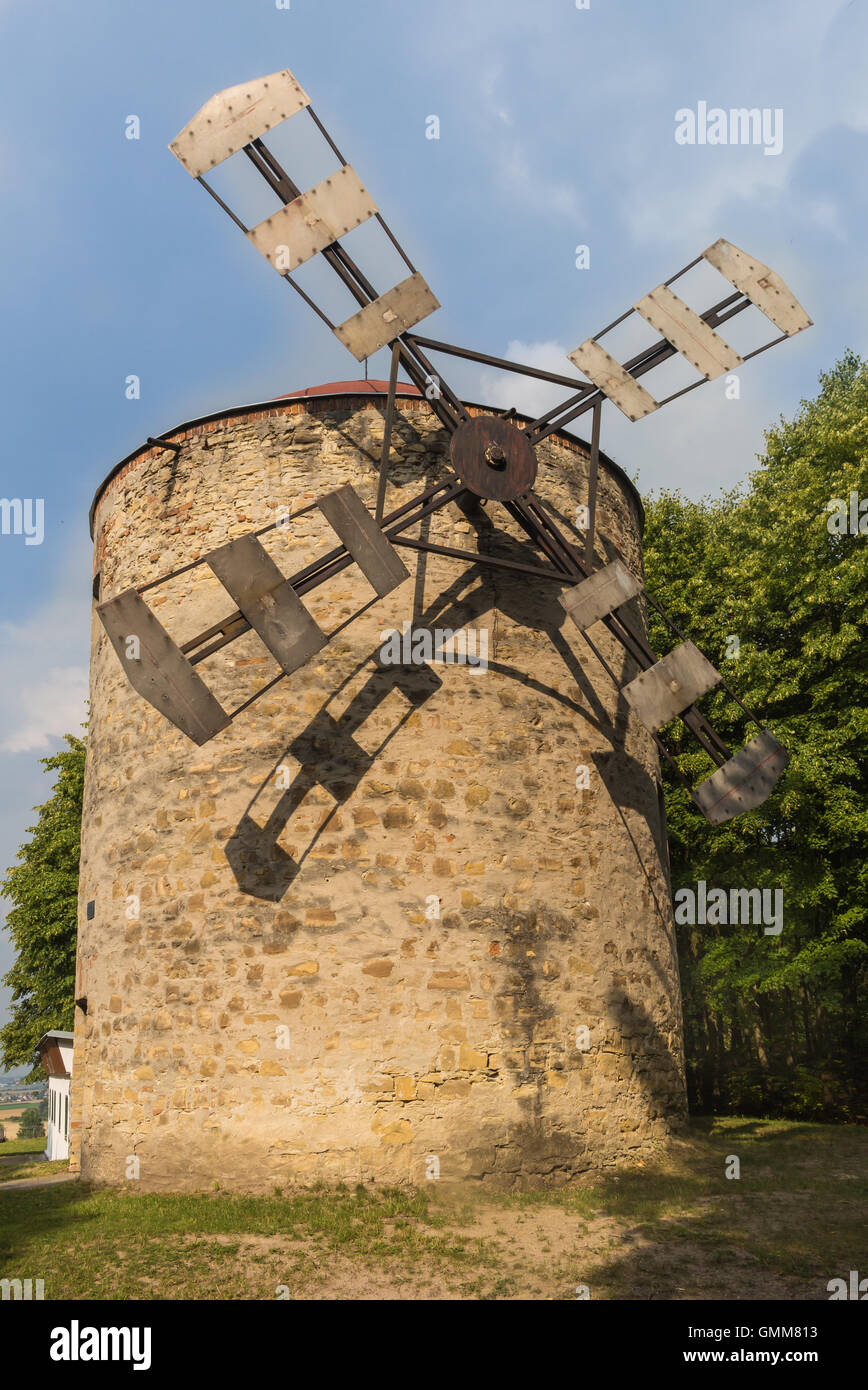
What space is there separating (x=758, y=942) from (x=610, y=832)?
6188 millimetres

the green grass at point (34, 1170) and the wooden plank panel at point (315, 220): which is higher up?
the wooden plank panel at point (315, 220)

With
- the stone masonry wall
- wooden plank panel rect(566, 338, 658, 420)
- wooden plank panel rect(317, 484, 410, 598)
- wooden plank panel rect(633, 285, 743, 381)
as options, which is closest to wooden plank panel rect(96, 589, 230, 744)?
the stone masonry wall

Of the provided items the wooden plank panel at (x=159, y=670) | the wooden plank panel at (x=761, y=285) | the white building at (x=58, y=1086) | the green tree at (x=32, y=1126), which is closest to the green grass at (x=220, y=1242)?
the wooden plank panel at (x=159, y=670)

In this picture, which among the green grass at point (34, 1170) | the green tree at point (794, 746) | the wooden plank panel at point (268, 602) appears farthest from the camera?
the green tree at point (794, 746)

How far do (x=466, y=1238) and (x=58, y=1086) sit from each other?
11691 millimetres

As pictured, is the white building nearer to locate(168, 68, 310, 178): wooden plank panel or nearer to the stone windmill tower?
the stone windmill tower

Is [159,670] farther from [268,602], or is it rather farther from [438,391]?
[438,391]

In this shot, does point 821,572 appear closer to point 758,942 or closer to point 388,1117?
point 758,942

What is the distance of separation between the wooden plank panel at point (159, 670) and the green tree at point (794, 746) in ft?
27.4

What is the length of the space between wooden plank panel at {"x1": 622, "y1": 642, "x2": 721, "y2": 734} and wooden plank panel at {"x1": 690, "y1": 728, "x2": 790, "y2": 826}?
747 millimetres

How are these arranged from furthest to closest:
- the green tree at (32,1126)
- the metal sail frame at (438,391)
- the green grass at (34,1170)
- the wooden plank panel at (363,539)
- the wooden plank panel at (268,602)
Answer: the green tree at (32,1126)
the green grass at (34,1170)
the metal sail frame at (438,391)
the wooden plank panel at (363,539)
the wooden plank panel at (268,602)

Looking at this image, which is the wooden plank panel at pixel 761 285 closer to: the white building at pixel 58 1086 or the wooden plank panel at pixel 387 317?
the wooden plank panel at pixel 387 317

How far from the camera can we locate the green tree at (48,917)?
21.2 metres

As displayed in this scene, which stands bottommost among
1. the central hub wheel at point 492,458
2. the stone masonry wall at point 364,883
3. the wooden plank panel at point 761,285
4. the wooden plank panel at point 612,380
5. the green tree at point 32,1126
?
the green tree at point 32,1126
